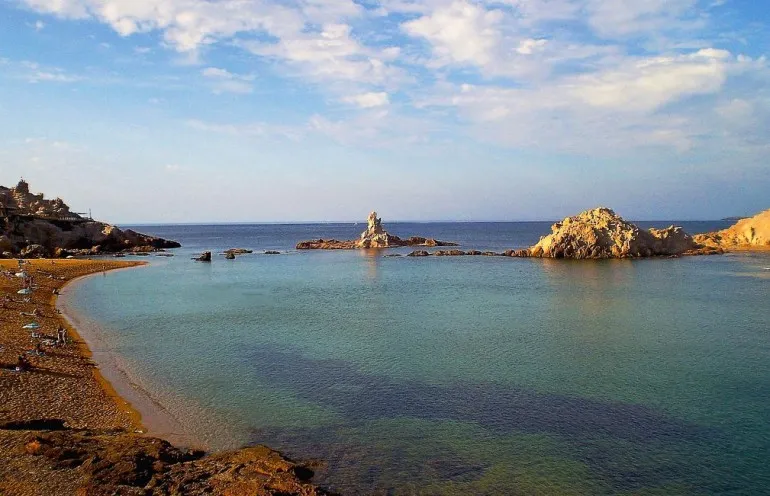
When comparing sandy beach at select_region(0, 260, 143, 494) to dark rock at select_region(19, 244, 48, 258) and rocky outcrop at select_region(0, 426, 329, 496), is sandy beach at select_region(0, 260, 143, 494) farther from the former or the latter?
dark rock at select_region(19, 244, 48, 258)

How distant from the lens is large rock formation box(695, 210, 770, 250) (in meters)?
100

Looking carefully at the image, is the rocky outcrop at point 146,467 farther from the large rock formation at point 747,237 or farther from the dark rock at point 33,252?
the large rock formation at point 747,237

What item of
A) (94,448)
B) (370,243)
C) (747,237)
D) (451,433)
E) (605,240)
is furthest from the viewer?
(370,243)

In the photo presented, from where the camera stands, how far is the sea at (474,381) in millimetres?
15398

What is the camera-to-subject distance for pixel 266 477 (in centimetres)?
1372

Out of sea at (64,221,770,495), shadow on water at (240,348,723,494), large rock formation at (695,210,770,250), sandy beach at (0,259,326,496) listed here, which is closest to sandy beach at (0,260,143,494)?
sandy beach at (0,259,326,496)

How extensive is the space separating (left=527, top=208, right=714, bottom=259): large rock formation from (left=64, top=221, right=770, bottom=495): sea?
3469 cm

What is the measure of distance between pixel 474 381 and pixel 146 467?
14.2 metres

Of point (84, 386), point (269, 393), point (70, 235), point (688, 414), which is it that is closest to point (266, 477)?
point (269, 393)

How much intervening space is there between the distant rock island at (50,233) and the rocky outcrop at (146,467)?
76.3m

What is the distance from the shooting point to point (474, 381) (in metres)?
23.1

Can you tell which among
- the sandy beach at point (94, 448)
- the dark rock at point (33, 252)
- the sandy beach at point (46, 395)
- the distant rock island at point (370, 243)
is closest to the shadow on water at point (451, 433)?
the sandy beach at point (94, 448)

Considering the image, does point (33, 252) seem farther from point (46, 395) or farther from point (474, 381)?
point (474, 381)

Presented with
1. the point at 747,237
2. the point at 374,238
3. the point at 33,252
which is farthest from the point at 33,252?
the point at 747,237
